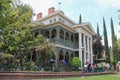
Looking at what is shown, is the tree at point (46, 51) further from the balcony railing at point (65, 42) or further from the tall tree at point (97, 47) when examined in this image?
the tall tree at point (97, 47)

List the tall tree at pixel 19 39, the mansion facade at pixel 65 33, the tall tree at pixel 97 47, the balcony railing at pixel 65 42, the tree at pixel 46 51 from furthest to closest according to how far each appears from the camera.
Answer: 1. the tall tree at pixel 97 47
2. the mansion facade at pixel 65 33
3. the balcony railing at pixel 65 42
4. the tree at pixel 46 51
5. the tall tree at pixel 19 39

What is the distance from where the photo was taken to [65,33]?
3916 cm

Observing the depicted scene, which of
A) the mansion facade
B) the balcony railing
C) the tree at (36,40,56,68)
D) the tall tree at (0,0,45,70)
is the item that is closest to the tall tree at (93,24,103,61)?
the mansion facade

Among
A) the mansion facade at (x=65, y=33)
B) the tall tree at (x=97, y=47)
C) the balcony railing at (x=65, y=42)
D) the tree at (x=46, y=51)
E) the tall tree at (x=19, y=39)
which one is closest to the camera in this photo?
the tall tree at (x=19, y=39)

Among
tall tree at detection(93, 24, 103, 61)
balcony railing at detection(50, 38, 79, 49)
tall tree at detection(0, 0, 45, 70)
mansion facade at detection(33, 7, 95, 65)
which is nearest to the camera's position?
tall tree at detection(0, 0, 45, 70)

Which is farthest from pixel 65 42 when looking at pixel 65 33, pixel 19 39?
pixel 19 39

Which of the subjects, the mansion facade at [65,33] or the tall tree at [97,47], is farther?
the tall tree at [97,47]

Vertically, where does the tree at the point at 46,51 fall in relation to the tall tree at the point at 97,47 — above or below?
below

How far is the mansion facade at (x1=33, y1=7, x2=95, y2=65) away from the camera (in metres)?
36.9

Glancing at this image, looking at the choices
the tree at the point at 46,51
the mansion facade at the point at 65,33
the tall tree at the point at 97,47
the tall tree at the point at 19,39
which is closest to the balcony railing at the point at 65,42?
the mansion facade at the point at 65,33

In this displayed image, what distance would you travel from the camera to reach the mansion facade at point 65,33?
36.9 m

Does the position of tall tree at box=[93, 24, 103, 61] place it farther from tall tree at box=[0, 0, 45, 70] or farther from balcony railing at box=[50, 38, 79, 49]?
tall tree at box=[0, 0, 45, 70]

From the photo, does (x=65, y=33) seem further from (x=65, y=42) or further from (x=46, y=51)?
(x=46, y=51)

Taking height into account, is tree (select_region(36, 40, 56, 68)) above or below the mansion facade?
below
